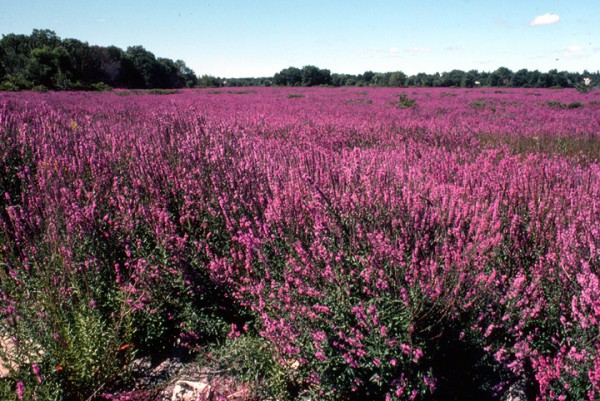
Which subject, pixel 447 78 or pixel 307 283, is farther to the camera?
pixel 447 78

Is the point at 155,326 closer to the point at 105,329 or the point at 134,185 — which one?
the point at 105,329

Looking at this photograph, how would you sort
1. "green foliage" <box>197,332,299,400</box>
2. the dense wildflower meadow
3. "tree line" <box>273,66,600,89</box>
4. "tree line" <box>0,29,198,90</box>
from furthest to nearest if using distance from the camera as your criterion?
"tree line" <box>273,66,600,89</box>
"tree line" <box>0,29,198,90</box>
"green foliage" <box>197,332,299,400</box>
the dense wildflower meadow

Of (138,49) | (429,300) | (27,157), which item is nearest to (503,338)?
(429,300)

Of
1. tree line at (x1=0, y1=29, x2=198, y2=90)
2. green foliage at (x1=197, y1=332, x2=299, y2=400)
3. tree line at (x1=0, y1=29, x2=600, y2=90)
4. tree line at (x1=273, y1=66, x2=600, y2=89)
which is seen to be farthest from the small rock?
tree line at (x1=273, y1=66, x2=600, y2=89)

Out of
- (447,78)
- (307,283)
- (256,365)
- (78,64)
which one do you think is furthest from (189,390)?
(78,64)

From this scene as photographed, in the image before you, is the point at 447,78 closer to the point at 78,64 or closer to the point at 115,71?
the point at 115,71

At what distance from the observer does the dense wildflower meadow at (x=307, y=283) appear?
197cm

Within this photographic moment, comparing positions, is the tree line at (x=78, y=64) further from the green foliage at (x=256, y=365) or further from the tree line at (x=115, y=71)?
the green foliage at (x=256, y=365)

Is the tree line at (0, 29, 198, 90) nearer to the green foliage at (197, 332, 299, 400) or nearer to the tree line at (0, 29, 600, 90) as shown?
the tree line at (0, 29, 600, 90)

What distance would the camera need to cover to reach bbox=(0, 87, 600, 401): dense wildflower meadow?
1.97 metres

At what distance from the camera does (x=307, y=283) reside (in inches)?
87.1

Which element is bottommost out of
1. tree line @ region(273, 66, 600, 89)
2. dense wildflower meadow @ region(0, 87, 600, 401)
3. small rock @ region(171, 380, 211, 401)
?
small rock @ region(171, 380, 211, 401)

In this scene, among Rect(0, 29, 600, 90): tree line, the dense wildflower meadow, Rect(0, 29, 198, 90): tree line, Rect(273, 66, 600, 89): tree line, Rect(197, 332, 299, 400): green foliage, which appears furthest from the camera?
Rect(273, 66, 600, 89): tree line

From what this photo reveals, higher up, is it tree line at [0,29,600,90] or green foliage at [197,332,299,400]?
tree line at [0,29,600,90]
